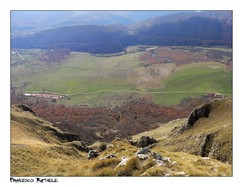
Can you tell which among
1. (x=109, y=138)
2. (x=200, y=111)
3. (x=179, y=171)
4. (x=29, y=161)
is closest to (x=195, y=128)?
(x=200, y=111)

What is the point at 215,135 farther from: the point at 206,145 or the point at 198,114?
the point at 198,114

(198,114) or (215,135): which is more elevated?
(215,135)

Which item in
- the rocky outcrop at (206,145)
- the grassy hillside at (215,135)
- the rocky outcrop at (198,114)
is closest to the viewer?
the grassy hillside at (215,135)

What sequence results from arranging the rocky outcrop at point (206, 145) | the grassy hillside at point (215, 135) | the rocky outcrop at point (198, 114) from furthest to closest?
the rocky outcrop at point (198, 114)
the rocky outcrop at point (206, 145)
the grassy hillside at point (215, 135)

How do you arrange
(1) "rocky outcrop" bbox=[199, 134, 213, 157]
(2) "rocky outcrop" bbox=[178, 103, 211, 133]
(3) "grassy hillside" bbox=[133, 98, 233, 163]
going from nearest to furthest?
(3) "grassy hillside" bbox=[133, 98, 233, 163], (1) "rocky outcrop" bbox=[199, 134, 213, 157], (2) "rocky outcrop" bbox=[178, 103, 211, 133]

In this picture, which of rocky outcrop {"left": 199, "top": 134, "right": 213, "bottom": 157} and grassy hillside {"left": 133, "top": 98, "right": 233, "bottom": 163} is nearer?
grassy hillside {"left": 133, "top": 98, "right": 233, "bottom": 163}

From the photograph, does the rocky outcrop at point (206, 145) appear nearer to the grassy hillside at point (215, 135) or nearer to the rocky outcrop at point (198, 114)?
the grassy hillside at point (215, 135)

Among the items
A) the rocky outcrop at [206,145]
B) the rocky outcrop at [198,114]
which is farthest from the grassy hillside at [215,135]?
the rocky outcrop at [198,114]

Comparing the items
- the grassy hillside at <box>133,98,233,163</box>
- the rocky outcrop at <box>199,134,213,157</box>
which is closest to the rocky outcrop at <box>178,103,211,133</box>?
the grassy hillside at <box>133,98,233,163</box>

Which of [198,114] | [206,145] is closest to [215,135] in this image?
[206,145]

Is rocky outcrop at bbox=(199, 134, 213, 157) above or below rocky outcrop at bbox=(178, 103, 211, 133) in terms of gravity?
above

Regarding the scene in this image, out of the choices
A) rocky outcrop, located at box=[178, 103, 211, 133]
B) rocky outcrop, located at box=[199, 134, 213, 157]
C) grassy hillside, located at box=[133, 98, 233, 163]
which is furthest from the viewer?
rocky outcrop, located at box=[178, 103, 211, 133]

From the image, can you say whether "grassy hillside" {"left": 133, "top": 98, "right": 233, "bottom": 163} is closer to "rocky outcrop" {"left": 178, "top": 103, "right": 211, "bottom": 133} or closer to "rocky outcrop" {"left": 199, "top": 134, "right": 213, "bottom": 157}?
"rocky outcrop" {"left": 199, "top": 134, "right": 213, "bottom": 157}
